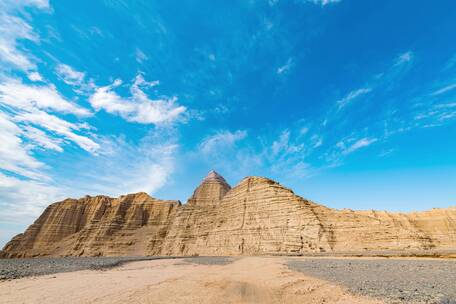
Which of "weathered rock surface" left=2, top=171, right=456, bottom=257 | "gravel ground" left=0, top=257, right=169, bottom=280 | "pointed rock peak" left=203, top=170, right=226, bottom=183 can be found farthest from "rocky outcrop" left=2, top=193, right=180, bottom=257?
"gravel ground" left=0, top=257, right=169, bottom=280

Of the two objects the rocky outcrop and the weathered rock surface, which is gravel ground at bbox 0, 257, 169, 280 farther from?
the rocky outcrop

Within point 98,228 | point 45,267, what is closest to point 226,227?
point 45,267

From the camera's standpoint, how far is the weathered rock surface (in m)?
40.4

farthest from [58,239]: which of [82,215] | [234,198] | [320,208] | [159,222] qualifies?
[320,208]

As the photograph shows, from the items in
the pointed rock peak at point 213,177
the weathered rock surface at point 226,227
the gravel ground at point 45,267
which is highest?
the pointed rock peak at point 213,177

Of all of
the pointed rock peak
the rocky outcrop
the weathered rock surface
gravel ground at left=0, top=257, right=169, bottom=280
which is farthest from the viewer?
the pointed rock peak

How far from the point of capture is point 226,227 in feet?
201

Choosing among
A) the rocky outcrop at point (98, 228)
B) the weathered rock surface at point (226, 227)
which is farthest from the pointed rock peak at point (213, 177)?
the rocky outcrop at point (98, 228)

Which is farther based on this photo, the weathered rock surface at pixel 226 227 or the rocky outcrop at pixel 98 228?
the rocky outcrop at pixel 98 228

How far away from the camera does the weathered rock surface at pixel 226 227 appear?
133 feet

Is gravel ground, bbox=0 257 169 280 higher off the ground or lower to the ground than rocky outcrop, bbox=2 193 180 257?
lower

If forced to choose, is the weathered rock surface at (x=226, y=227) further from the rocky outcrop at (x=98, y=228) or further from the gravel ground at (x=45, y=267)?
the gravel ground at (x=45, y=267)

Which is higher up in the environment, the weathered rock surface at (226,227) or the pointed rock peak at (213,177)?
the pointed rock peak at (213,177)

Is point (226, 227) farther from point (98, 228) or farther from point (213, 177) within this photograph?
point (98, 228)
